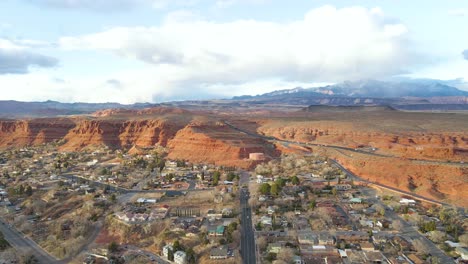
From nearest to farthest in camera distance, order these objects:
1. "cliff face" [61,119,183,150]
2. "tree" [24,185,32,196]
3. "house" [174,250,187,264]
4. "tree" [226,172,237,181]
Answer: "house" [174,250,187,264]
"tree" [24,185,32,196]
"tree" [226,172,237,181]
"cliff face" [61,119,183,150]

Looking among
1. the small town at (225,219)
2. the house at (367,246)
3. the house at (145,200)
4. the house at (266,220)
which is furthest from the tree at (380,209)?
the house at (145,200)

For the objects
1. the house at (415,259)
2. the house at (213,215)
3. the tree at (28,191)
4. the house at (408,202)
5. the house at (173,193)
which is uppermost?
the tree at (28,191)

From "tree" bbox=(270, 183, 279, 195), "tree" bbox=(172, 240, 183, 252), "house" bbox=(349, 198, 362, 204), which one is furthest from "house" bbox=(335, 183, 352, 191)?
"tree" bbox=(172, 240, 183, 252)

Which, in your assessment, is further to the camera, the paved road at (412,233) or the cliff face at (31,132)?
the cliff face at (31,132)

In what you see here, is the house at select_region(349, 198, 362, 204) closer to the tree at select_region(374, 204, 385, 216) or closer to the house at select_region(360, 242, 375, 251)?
the tree at select_region(374, 204, 385, 216)

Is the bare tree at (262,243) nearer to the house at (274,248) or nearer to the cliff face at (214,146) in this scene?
the house at (274,248)

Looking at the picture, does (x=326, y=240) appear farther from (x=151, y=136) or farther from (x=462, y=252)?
(x=151, y=136)

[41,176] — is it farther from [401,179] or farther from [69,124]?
[401,179]
